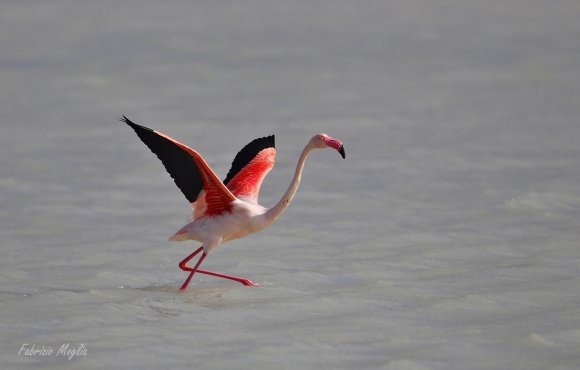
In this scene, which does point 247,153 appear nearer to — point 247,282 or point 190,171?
point 190,171

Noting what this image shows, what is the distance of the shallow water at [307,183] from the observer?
7.74 metres

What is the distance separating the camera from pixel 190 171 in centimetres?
931

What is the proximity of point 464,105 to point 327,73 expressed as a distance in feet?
10.5

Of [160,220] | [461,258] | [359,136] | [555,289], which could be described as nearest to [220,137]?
[359,136]

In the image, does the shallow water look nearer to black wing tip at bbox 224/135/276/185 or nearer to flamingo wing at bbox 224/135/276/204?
flamingo wing at bbox 224/135/276/204

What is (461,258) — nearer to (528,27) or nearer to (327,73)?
(327,73)

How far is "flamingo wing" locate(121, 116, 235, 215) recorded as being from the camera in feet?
29.0

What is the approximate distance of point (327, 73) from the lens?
1961 centimetres

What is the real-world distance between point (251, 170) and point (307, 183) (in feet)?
11.0
